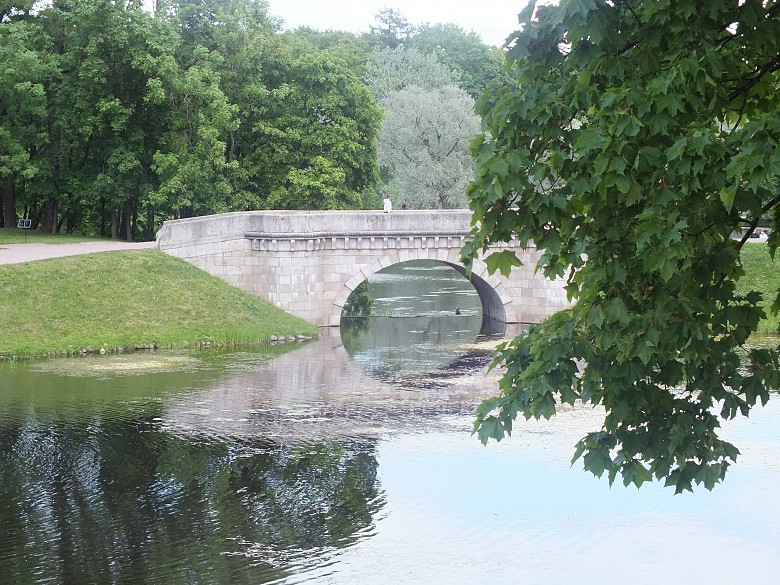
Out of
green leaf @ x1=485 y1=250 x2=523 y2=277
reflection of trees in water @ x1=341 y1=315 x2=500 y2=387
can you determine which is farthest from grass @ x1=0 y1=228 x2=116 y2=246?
green leaf @ x1=485 y1=250 x2=523 y2=277

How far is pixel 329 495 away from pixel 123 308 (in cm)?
1778

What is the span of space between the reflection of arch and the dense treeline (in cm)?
658

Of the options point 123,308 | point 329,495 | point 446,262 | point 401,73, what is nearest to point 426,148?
point 401,73

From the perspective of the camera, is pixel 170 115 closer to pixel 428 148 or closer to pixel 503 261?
pixel 428 148

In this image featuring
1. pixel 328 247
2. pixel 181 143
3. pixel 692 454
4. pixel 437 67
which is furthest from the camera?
pixel 437 67

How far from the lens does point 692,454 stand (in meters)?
9.61

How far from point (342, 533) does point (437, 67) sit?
56.4 metres

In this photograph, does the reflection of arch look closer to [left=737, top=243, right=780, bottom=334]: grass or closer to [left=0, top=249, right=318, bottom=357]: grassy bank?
[left=0, top=249, right=318, bottom=357]: grassy bank

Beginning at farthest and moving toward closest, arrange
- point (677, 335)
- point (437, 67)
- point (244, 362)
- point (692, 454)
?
1. point (437, 67)
2. point (244, 362)
3. point (692, 454)
4. point (677, 335)

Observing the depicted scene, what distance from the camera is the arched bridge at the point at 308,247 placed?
36.8m

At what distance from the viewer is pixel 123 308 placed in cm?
3397

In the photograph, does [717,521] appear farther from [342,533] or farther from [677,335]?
[677,335]

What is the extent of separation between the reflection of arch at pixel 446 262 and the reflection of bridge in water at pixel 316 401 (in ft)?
21.9

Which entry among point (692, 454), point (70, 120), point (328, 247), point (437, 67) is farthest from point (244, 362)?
point (437, 67)
